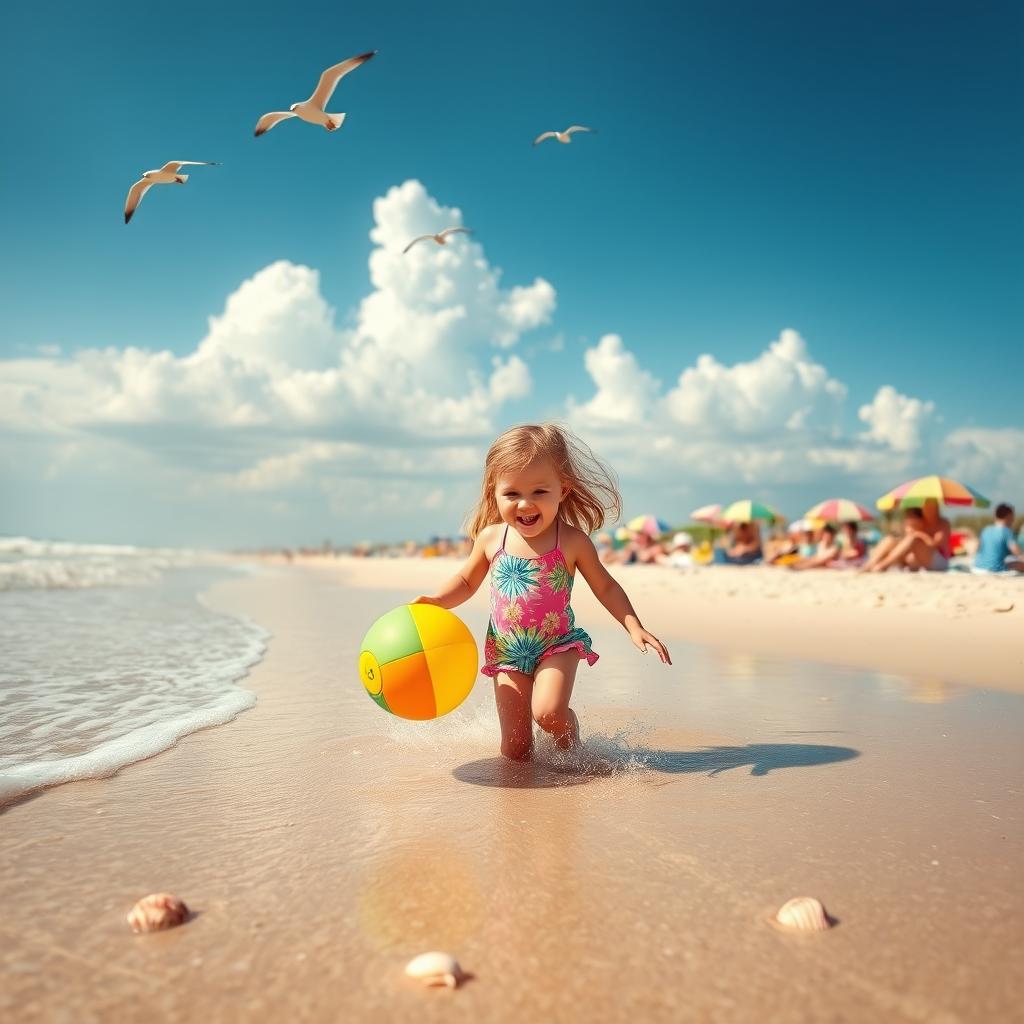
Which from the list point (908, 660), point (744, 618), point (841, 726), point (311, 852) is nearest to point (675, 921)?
point (311, 852)

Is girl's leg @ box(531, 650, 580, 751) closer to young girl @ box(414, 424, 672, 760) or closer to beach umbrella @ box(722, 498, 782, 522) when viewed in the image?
young girl @ box(414, 424, 672, 760)

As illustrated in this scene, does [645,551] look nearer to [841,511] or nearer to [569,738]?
[841,511]

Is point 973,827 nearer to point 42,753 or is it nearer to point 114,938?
point 114,938

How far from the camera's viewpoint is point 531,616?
4277 mm

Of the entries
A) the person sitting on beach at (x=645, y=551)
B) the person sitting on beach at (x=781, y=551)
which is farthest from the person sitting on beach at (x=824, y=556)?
the person sitting on beach at (x=645, y=551)

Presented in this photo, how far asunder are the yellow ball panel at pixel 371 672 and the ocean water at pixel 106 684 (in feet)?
3.63

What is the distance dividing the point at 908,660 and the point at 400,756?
5.32 metres

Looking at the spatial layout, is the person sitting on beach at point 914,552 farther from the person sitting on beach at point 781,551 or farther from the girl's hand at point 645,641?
the girl's hand at point 645,641

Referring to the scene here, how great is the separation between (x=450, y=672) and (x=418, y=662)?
0.19 meters

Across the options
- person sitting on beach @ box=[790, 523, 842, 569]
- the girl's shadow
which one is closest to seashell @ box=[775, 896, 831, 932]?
the girl's shadow

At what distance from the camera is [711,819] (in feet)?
10.0

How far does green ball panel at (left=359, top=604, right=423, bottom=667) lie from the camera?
396cm

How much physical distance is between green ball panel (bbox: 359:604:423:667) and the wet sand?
521mm

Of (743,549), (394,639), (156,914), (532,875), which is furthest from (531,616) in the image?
(743,549)
